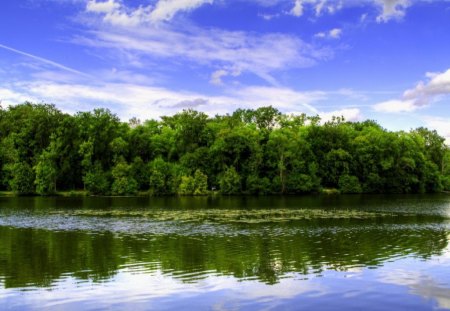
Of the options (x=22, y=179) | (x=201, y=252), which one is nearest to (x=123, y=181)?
(x=22, y=179)

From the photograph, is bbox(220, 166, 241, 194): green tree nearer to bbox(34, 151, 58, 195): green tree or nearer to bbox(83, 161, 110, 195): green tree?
bbox(83, 161, 110, 195): green tree

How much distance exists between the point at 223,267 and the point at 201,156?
8033 centimetres

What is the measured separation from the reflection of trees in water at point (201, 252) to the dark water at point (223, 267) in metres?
0.05

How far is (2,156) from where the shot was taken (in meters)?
96.3

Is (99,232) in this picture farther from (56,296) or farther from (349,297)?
(349,297)

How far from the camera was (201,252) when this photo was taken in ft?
86.7

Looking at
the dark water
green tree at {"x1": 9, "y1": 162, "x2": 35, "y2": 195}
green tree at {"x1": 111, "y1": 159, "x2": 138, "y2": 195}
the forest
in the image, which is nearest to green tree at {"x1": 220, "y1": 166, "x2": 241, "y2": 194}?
the forest

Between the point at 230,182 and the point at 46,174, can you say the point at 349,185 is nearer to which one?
the point at 230,182

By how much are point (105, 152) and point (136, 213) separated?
2068 inches

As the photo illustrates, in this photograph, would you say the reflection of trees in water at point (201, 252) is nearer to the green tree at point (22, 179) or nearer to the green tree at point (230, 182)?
the green tree at point (22, 179)

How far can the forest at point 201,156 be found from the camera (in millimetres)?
95125

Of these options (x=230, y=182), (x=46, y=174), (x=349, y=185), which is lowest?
(x=349, y=185)

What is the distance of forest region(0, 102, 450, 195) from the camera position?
95.1 metres

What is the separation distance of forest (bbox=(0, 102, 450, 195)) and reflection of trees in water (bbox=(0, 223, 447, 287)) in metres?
61.0
